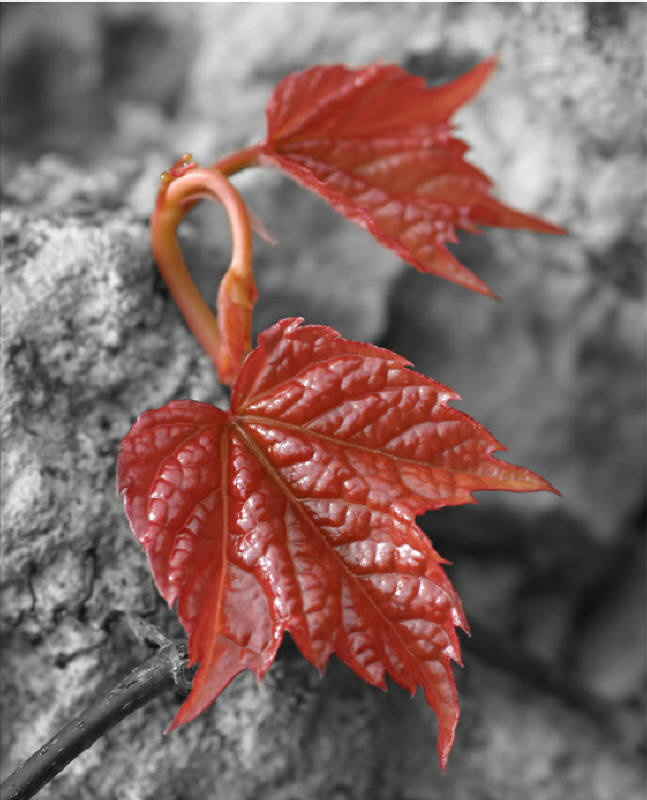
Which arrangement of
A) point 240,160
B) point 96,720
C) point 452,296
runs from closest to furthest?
point 96,720, point 240,160, point 452,296

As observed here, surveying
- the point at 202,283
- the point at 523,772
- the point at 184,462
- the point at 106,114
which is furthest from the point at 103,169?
the point at 523,772

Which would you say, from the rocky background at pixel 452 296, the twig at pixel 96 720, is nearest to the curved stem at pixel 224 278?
the rocky background at pixel 452 296

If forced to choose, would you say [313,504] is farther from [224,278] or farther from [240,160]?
[240,160]

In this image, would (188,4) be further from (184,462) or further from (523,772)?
(523,772)

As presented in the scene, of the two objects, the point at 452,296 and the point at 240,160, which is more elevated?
the point at 240,160

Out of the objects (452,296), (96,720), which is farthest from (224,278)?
(452,296)

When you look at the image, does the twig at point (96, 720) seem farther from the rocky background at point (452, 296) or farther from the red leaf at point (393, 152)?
the red leaf at point (393, 152)
